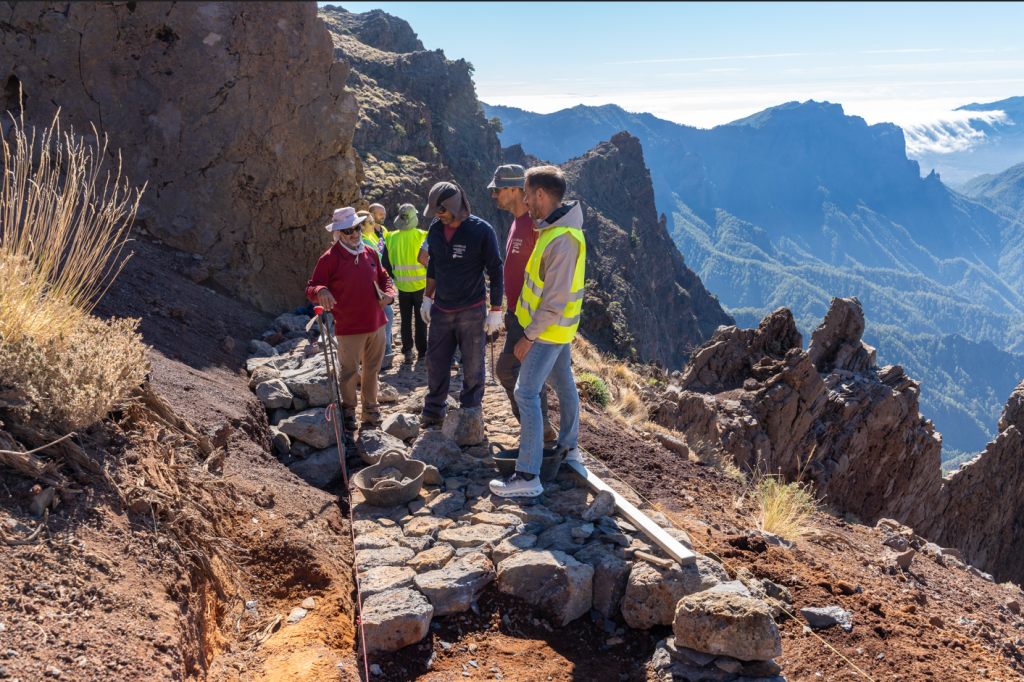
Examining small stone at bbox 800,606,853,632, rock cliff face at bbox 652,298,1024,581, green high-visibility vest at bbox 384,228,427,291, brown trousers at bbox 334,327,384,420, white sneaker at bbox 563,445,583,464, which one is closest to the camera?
small stone at bbox 800,606,853,632

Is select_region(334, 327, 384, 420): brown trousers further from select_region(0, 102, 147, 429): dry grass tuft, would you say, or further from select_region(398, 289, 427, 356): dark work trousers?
select_region(0, 102, 147, 429): dry grass tuft

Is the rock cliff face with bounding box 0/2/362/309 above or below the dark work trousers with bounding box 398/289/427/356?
above

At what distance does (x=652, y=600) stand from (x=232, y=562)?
2.33m

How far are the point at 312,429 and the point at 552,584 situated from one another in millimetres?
2871

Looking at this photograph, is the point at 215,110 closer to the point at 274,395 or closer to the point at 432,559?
the point at 274,395

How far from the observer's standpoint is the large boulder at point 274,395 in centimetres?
578

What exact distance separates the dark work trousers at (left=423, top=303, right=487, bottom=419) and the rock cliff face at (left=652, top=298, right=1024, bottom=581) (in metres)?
6.17

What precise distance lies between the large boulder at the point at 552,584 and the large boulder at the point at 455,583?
116mm

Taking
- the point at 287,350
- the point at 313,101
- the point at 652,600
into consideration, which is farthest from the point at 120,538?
the point at 313,101

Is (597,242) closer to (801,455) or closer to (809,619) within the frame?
(801,455)

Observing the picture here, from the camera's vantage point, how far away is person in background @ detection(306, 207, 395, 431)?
5176 mm

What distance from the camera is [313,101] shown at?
9.77 metres

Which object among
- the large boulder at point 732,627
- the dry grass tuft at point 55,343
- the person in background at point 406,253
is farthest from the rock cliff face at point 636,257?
the dry grass tuft at point 55,343

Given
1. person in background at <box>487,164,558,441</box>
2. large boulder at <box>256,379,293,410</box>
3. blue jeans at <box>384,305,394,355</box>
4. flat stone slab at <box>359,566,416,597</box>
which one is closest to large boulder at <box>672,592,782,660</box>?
flat stone slab at <box>359,566,416,597</box>
